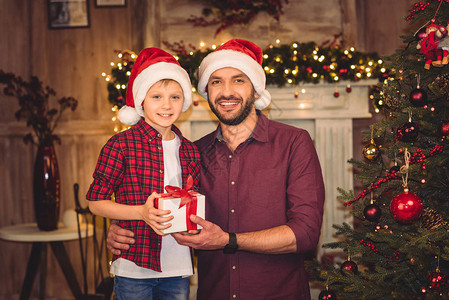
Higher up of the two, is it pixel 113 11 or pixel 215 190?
pixel 113 11

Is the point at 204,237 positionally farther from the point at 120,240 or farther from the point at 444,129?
the point at 444,129

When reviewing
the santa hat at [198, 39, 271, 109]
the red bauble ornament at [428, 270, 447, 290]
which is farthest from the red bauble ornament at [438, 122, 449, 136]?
the santa hat at [198, 39, 271, 109]

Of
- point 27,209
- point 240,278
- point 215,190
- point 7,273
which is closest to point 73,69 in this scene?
→ point 27,209

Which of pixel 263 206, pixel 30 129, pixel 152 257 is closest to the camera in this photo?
pixel 152 257

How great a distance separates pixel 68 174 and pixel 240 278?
2.98 m

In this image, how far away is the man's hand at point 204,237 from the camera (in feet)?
5.51

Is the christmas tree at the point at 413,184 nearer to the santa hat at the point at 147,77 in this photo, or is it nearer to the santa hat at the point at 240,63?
the santa hat at the point at 240,63

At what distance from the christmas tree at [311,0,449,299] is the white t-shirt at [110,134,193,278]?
78cm

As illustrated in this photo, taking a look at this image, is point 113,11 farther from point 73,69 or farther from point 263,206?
point 263,206

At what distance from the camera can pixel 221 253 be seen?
1.95m

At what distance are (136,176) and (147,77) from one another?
45cm

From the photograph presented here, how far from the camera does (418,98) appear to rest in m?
2.02

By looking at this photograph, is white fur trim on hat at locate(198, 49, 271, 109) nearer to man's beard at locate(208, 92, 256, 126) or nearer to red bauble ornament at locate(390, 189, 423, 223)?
man's beard at locate(208, 92, 256, 126)

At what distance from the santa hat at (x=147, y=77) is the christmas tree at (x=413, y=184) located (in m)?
1.01
